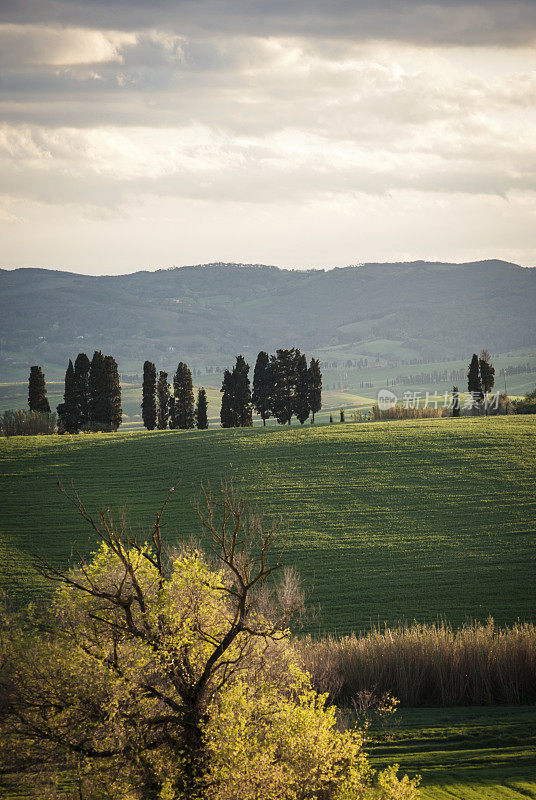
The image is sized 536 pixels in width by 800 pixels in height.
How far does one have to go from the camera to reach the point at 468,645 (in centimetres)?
3003

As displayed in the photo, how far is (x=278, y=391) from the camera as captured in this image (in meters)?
86.9

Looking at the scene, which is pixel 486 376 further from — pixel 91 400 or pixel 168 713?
pixel 168 713

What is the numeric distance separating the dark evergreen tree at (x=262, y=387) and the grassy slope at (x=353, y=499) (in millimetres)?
13480

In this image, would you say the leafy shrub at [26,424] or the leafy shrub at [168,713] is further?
the leafy shrub at [26,424]

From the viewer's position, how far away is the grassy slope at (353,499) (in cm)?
4066

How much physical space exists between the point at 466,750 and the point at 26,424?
6814cm

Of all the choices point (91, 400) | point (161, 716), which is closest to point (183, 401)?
point (91, 400)

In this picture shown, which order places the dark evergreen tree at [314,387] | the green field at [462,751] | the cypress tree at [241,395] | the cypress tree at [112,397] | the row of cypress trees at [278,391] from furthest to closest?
the dark evergreen tree at [314,387], the cypress tree at [241,395], the row of cypress trees at [278,391], the cypress tree at [112,397], the green field at [462,751]

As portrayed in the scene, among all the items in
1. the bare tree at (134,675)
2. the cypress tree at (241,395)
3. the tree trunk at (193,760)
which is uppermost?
the cypress tree at (241,395)

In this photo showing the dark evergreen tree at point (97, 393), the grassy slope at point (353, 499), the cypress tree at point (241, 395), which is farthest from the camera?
the cypress tree at point (241, 395)

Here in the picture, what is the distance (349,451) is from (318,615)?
91.4 ft

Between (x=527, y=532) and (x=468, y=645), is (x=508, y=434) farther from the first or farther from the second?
(x=468, y=645)

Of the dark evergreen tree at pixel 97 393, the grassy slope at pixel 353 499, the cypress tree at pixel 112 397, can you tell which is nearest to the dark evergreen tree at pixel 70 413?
the dark evergreen tree at pixel 97 393

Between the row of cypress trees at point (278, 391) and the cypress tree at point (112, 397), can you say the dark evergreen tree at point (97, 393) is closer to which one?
the cypress tree at point (112, 397)
